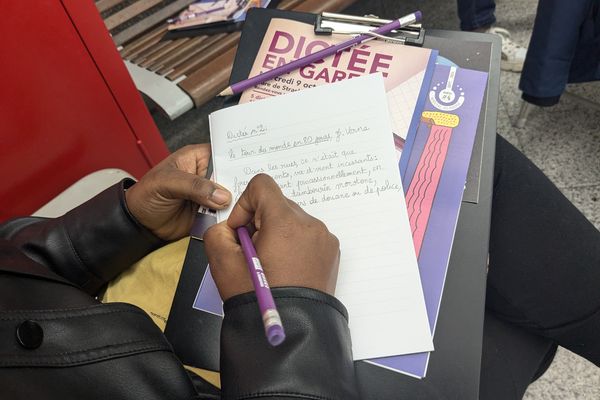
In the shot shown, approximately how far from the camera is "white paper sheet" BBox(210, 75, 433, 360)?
46 cm

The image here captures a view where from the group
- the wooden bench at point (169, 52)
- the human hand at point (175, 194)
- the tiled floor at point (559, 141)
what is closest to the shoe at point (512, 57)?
the tiled floor at point (559, 141)

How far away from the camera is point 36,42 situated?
786 millimetres

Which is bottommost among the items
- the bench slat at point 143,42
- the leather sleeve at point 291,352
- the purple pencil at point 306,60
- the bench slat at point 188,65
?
the bench slat at point 188,65

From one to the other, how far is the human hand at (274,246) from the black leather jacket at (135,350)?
21 millimetres

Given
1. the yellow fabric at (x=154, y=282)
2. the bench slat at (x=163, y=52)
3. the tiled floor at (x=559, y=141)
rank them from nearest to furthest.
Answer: the yellow fabric at (x=154, y=282)
the tiled floor at (x=559, y=141)
the bench slat at (x=163, y=52)

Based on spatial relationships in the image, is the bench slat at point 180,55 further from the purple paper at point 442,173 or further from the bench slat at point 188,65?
the purple paper at point 442,173

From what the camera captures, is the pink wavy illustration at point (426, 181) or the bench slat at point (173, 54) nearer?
the pink wavy illustration at point (426, 181)

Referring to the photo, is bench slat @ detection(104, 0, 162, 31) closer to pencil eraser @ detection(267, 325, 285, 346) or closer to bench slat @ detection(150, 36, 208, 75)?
bench slat @ detection(150, 36, 208, 75)

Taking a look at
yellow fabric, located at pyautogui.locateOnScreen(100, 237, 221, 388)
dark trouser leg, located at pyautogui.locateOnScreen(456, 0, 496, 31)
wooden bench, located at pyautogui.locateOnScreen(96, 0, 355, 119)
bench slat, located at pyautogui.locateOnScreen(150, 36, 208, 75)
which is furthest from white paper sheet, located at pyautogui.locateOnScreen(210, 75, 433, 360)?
dark trouser leg, located at pyautogui.locateOnScreen(456, 0, 496, 31)

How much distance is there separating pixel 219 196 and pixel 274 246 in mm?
118

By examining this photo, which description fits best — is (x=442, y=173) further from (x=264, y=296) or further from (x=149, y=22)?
(x=149, y=22)

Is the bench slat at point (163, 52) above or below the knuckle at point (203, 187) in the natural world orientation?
below

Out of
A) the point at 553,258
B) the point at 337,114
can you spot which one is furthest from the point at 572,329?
the point at 337,114

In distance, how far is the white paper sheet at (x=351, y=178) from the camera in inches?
18.2
